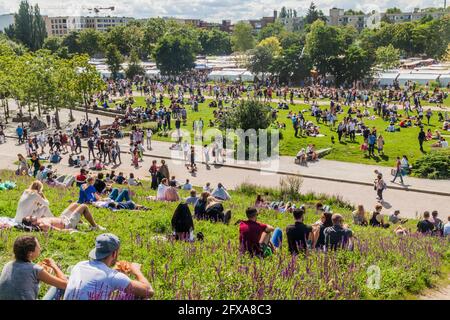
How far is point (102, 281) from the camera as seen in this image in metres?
4.54

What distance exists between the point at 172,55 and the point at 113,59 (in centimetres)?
965

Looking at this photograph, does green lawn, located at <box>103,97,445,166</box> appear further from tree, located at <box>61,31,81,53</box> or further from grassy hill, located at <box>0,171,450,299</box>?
tree, located at <box>61,31,81,53</box>

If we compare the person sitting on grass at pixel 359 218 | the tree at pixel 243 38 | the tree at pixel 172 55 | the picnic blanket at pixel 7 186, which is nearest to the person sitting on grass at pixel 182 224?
the person sitting on grass at pixel 359 218

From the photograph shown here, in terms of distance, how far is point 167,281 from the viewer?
594cm

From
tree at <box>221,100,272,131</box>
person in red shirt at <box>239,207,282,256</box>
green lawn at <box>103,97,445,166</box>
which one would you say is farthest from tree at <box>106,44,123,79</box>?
person in red shirt at <box>239,207,282,256</box>

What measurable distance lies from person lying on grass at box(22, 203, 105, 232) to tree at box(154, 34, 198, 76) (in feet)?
210

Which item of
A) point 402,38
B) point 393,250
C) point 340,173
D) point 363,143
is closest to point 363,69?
point 363,143

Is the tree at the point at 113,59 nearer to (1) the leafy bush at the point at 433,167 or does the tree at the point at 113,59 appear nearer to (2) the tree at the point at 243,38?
(1) the leafy bush at the point at 433,167

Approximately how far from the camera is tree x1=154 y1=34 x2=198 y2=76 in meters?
70.9

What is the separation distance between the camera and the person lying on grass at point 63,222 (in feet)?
28.5

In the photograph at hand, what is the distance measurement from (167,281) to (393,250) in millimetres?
3934

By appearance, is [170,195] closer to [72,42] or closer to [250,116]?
[250,116]

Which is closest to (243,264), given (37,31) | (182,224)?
(182,224)

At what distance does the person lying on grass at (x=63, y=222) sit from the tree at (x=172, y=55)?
210 feet
